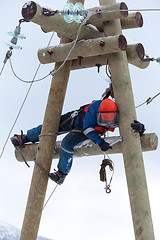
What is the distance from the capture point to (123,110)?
5.98 metres

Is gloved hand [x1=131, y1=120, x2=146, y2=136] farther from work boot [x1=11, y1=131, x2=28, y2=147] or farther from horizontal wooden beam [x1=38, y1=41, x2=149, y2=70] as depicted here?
work boot [x1=11, y1=131, x2=28, y2=147]

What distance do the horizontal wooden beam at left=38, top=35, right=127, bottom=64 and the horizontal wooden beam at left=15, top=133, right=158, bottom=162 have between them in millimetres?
1148

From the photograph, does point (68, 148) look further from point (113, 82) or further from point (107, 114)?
point (113, 82)

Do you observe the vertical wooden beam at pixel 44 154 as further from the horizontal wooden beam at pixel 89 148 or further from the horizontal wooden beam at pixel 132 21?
the horizontal wooden beam at pixel 132 21

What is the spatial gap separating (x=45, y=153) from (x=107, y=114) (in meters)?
1.13

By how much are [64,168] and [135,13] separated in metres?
2.34

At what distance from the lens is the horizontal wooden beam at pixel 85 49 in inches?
234

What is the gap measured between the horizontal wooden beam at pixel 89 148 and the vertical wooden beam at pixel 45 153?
0.65 feet

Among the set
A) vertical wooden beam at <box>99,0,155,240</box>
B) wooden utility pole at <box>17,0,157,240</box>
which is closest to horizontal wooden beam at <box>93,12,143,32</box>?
wooden utility pole at <box>17,0,157,240</box>

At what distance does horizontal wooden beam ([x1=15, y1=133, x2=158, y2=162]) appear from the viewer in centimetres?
593

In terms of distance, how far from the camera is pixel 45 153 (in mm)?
6414

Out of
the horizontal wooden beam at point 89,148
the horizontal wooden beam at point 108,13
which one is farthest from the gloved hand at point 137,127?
the horizontal wooden beam at point 108,13

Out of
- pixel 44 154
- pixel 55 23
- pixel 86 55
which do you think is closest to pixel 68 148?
pixel 44 154

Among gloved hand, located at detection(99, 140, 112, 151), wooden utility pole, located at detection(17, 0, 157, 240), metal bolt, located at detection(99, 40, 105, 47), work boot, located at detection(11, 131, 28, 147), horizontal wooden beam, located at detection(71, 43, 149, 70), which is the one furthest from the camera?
work boot, located at detection(11, 131, 28, 147)
